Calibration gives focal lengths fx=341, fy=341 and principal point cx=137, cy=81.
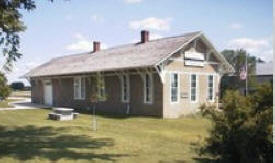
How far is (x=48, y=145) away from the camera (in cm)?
1087

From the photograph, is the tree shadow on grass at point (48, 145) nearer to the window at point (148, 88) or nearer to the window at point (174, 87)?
the window at point (148, 88)

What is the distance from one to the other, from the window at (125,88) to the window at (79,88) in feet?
16.7

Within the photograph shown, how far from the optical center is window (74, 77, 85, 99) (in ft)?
87.6

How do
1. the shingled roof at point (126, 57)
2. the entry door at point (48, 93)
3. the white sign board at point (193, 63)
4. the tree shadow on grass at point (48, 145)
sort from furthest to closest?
the entry door at point (48, 93) → the white sign board at point (193, 63) → the shingled roof at point (126, 57) → the tree shadow on grass at point (48, 145)

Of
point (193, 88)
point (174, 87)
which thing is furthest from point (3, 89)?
point (193, 88)

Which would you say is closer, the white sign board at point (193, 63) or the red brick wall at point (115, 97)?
the red brick wall at point (115, 97)

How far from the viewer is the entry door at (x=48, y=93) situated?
3143cm

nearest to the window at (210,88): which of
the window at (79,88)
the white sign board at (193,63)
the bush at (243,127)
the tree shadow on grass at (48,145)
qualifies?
the white sign board at (193,63)

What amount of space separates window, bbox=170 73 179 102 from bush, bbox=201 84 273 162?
1247 cm

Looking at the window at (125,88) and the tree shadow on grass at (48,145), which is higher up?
the window at (125,88)

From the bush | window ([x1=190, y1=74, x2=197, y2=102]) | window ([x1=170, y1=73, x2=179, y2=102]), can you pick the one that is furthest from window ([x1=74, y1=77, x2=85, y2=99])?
the bush

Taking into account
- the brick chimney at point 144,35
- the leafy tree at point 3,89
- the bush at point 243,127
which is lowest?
the bush at point 243,127

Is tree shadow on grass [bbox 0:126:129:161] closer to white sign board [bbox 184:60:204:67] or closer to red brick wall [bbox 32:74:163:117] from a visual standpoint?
red brick wall [bbox 32:74:163:117]

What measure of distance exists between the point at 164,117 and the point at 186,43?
4.74 meters
